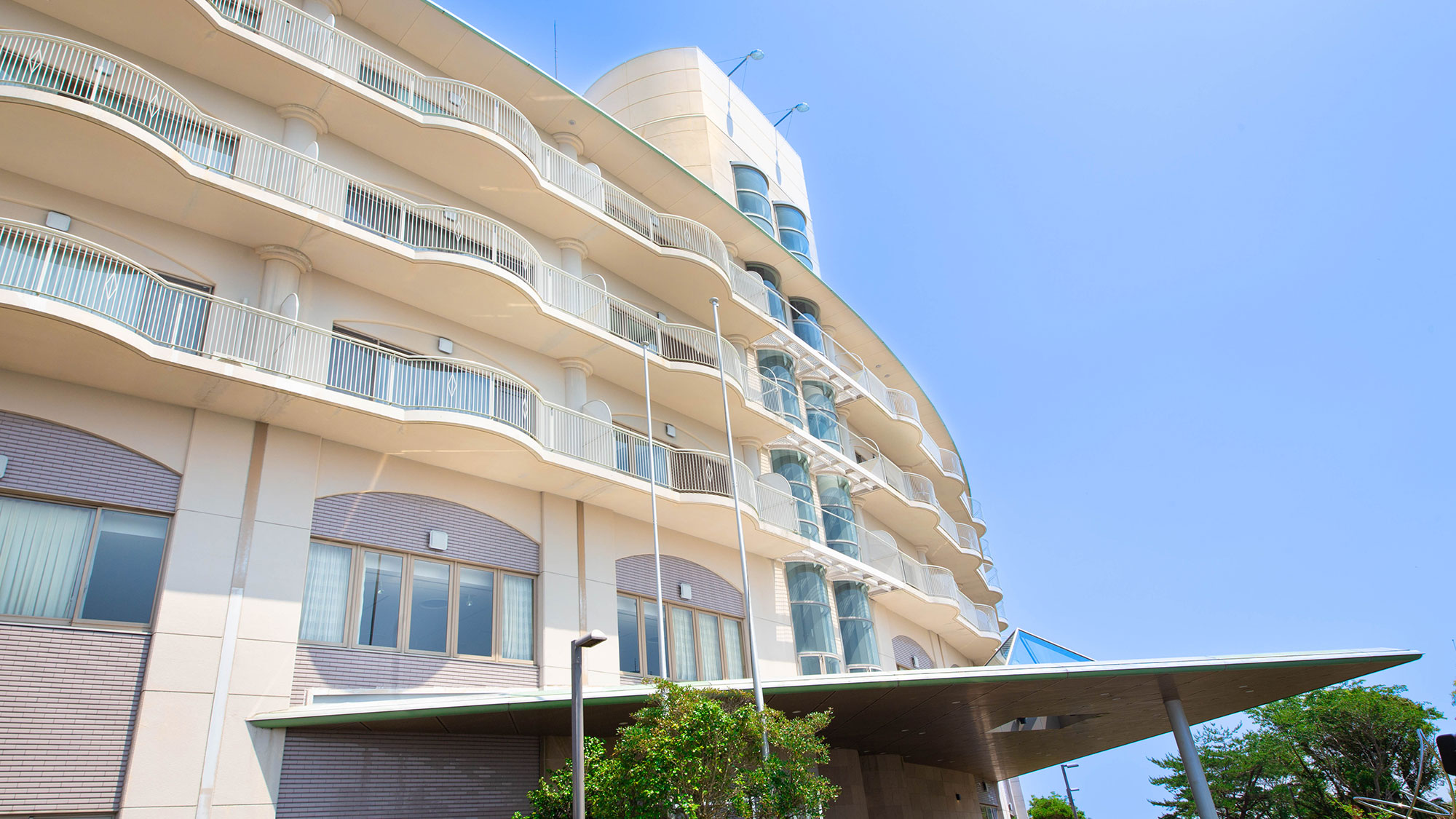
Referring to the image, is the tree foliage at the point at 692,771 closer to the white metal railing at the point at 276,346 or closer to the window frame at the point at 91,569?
the window frame at the point at 91,569

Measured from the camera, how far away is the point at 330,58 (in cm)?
1897

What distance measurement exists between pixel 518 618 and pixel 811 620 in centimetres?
992

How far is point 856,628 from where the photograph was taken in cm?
2711

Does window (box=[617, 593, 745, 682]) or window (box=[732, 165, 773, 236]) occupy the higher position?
window (box=[732, 165, 773, 236])

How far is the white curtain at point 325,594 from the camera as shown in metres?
14.9

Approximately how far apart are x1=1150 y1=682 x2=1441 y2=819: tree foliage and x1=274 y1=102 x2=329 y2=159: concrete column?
105 ft

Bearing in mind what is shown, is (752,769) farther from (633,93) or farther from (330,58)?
(633,93)

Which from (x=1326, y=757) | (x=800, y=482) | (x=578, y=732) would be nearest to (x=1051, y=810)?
(x=1326, y=757)

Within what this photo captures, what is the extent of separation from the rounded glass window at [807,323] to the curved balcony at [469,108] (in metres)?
0.47

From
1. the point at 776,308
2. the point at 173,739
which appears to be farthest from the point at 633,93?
the point at 173,739

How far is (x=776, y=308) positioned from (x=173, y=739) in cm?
2153

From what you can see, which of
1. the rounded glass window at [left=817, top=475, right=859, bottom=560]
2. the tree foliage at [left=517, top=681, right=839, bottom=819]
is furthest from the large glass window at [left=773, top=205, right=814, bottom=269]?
the tree foliage at [left=517, top=681, right=839, bottom=819]

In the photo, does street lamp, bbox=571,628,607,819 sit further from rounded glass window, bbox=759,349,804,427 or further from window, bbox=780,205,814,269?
window, bbox=780,205,814,269

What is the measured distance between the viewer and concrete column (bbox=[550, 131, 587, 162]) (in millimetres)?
25000
